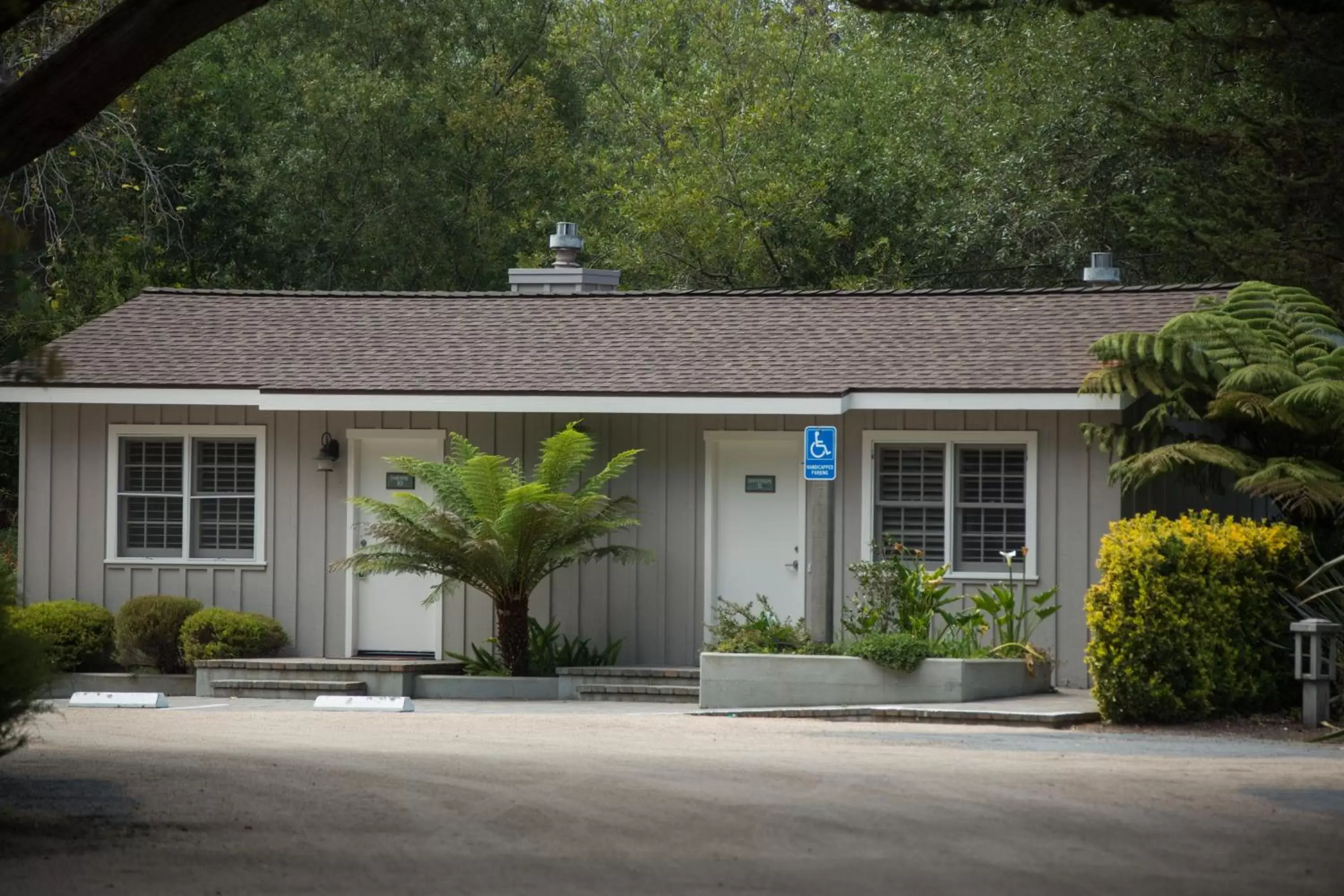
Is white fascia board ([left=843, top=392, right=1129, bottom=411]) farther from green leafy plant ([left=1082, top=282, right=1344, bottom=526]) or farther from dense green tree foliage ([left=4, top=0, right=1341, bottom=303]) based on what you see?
dense green tree foliage ([left=4, top=0, right=1341, bottom=303])

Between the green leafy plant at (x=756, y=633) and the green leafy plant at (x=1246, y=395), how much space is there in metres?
3.11

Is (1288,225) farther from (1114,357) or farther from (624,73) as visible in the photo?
(624,73)

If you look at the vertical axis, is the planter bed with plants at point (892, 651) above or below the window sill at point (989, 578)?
below

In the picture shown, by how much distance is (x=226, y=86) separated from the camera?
3334cm

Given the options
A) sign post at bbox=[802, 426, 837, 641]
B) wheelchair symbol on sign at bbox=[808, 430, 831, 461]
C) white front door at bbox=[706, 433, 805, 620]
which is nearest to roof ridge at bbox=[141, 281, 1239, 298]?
white front door at bbox=[706, 433, 805, 620]

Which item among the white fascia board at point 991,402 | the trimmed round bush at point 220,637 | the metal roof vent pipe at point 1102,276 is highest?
the metal roof vent pipe at point 1102,276

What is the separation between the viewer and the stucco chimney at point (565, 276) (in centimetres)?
2244

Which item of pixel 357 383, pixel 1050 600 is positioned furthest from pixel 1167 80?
pixel 357 383

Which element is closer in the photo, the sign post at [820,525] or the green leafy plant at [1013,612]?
the sign post at [820,525]

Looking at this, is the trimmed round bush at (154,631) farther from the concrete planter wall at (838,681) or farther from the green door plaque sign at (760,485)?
the green door plaque sign at (760,485)

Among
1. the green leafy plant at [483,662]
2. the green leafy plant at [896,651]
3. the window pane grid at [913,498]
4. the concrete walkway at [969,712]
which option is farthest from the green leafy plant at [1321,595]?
the green leafy plant at [483,662]

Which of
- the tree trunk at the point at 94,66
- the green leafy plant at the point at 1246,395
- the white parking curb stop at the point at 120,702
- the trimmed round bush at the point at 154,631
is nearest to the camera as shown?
the tree trunk at the point at 94,66

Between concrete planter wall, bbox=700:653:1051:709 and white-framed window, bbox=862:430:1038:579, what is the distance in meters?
1.69

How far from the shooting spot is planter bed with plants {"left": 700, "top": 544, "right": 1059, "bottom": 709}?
15234 millimetres
